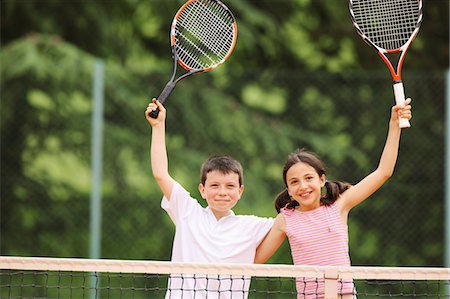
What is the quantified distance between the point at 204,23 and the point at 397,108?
4.59ft

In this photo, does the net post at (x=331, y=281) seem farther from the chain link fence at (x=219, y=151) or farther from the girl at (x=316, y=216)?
the chain link fence at (x=219, y=151)

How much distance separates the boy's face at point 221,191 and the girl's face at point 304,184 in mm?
202

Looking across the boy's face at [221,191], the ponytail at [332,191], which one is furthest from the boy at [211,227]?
the ponytail at [332,191]

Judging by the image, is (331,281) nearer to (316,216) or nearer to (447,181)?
(316,216)

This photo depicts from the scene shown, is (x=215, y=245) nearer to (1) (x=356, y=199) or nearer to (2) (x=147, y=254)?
(1) (x=356, y=199)

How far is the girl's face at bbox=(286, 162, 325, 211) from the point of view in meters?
3.82

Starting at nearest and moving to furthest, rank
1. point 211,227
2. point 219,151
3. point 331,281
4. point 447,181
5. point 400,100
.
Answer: point 331,281, point 400,100, point 211,227, point 447,181, point 219,151

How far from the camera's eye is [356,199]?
3.90 m

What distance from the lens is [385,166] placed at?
12.5 feet

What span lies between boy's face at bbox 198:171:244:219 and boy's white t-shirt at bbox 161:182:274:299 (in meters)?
0.04

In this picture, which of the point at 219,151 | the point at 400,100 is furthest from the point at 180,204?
the point at 219,151

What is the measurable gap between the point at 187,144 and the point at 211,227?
4236 millimetres

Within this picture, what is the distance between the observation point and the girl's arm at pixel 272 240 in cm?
388

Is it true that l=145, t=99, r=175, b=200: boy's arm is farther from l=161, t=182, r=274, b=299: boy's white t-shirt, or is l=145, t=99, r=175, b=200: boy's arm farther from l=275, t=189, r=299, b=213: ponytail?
l=275, t=189, r=299, b=213: ponytail
